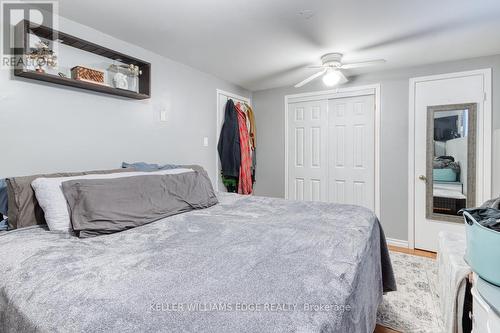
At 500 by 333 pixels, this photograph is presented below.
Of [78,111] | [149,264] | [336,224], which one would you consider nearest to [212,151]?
[78,111]

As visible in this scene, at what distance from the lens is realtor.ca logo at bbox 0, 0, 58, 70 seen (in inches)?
65.5

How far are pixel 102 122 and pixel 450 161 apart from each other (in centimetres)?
375

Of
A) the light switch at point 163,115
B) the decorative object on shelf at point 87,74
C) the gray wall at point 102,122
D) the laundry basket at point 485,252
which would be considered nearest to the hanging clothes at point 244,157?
the gray wall at point 102,122

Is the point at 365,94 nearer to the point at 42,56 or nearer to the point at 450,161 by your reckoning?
the point at 450,161

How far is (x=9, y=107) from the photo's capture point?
169 cm

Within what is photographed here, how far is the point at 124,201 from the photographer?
1.58 meters

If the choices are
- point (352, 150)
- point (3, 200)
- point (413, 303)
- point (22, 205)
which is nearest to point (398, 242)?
point (352, 150)

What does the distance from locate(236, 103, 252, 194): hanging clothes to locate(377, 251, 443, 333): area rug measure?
2046 mm

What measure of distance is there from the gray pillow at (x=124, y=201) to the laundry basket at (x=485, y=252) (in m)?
1.68

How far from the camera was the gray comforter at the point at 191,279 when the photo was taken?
68cm

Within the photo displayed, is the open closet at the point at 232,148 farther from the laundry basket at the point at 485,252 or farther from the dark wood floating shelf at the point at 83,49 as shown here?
the laundry basket at the point at 485,252

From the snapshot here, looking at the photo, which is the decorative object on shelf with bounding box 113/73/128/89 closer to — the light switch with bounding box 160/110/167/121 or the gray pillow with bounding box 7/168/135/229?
the light switch with bounding box 160/110/167/121

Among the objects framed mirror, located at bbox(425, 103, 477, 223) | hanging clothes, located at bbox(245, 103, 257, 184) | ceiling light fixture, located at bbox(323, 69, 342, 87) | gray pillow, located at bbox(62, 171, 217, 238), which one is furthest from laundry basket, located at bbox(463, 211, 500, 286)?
→ hanging clothes, located at bbox(245, 103, 257, 184)

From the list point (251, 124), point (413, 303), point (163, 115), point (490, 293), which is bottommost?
point (413, 303)
